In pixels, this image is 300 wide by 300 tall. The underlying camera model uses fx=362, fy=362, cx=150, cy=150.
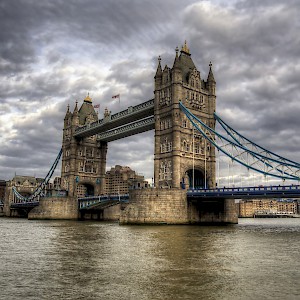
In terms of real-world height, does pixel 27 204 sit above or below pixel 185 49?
below

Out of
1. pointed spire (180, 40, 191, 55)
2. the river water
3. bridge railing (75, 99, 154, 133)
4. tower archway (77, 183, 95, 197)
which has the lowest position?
the river water

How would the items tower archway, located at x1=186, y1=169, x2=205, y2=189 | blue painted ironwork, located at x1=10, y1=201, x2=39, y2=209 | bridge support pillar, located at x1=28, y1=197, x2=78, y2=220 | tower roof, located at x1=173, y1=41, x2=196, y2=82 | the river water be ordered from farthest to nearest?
1. blue painted ironwork, located at x1=10, y1=201, x2=39, y2=209
2. bridge support pillar, located at x1=28, y1=197, x2=78, y2=220
3. tower archway, located at x1=186, y1=169, x2=205, y2=189
4. tower roof, located at x1=173, y1=41, x2=196, y2=82
5. the river water

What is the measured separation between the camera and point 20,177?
438ft

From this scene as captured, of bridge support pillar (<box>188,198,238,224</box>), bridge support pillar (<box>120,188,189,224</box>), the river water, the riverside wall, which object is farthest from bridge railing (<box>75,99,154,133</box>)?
the river water

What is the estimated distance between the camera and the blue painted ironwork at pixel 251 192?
4594 centimetres

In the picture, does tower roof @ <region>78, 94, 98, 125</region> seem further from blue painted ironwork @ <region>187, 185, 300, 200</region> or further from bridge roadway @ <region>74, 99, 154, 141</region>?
blue painted ironwork @ <region>187, 185, 300, 200</region>

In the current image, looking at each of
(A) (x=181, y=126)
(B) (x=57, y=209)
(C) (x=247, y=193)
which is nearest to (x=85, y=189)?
(B) (x=57, y=209)

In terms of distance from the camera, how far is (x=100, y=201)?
74.1m

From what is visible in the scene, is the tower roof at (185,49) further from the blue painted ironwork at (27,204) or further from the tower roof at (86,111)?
the blue painted ironwork at (27,204)

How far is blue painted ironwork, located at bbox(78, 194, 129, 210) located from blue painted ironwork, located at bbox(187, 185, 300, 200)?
18123mm

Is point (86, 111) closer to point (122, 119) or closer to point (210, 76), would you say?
point (122, 119)

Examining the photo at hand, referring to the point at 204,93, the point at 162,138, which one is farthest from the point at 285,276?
the point at 204,93

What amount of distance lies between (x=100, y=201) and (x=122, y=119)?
1736 centimetres

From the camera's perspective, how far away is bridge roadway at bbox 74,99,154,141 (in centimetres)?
6758
